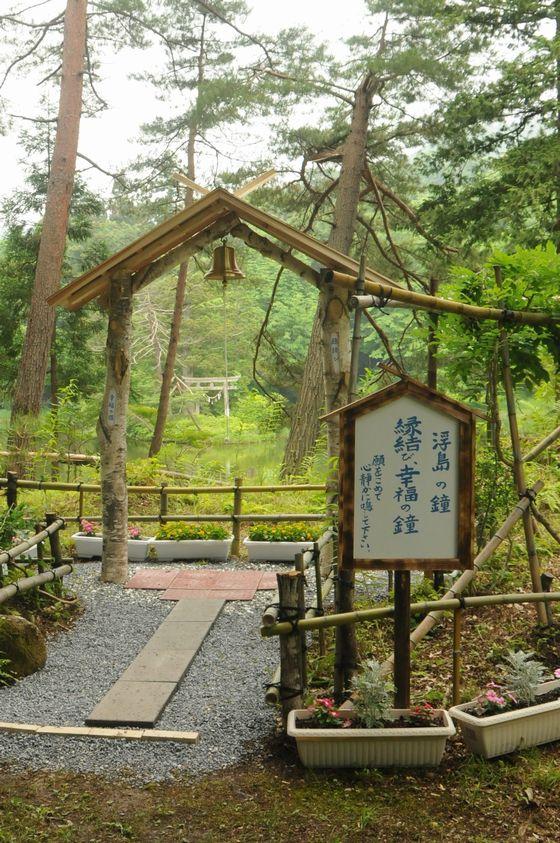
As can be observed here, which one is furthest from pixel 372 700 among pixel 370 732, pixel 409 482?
pixel 409 482

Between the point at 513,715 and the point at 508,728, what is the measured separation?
70 millimetres

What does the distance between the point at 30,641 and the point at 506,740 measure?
9.62ft

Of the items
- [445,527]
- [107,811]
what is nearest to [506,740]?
[445,527]

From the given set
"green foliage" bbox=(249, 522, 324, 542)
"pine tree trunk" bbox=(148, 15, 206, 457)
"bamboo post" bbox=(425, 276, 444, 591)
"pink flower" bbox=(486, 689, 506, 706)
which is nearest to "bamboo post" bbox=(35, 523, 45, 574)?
"green foliage" bbox=(249, 522, 324, 542)

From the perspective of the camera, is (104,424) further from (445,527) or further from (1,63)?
(1,63)

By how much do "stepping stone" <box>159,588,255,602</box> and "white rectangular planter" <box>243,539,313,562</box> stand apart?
42.9 inches

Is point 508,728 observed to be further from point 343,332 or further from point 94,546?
point 94,546

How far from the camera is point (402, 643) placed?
3.84m

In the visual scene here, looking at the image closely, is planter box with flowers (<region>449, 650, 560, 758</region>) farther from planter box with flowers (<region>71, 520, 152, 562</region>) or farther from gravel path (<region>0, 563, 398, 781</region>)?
planter box with flowers (<region>71, 520, 152, 562</region>)

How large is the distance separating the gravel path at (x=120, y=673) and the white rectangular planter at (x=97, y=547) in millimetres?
1129

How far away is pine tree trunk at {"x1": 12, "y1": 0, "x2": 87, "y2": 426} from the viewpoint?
37.3ft

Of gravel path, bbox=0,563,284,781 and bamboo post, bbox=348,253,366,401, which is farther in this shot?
gravel path, bbox=0,563,284,781

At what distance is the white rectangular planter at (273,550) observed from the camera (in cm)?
814

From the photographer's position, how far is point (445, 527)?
3.66 metres
